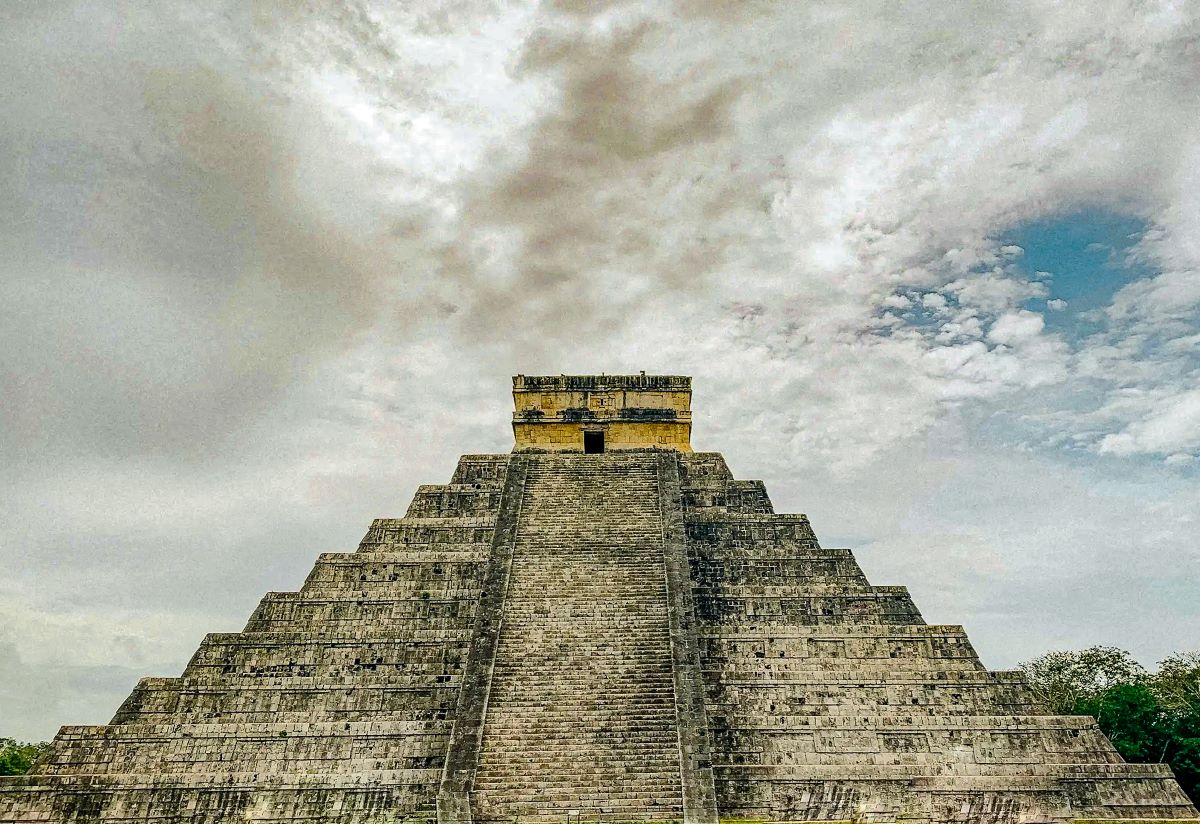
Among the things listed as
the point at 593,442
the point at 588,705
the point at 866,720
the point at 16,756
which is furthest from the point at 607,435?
the point at 16,756

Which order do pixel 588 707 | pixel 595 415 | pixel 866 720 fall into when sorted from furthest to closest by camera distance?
pixel 595 415
pixel 866 720
pixel 588 707

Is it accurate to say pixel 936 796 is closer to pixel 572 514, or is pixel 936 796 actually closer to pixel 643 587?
pixel 643 587

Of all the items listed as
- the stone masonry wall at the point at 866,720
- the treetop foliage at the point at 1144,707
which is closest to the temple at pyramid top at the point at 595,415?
the stone masonry wall at the point at 866,720

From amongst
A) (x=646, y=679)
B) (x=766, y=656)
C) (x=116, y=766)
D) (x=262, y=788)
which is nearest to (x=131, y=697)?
(x=116, y=766)

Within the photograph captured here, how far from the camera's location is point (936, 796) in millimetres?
11633

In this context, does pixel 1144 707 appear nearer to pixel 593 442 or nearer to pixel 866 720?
pixel 866 720

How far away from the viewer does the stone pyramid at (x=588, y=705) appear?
1155 cm

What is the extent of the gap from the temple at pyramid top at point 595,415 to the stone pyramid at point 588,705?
367 centimetres

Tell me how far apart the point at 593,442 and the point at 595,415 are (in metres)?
0.69

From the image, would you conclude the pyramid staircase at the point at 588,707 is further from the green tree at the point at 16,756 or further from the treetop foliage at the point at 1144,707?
the green tree at the point at 16,756

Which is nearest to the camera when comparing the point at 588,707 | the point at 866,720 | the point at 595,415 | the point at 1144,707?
the point at 588,707

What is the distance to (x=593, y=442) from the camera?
67.2ft

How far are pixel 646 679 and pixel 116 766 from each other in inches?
317

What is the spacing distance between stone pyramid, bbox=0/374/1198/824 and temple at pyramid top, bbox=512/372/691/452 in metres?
3.67
